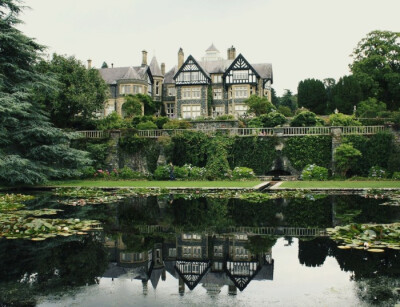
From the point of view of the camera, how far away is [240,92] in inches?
2104

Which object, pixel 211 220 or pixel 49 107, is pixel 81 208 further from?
pixel 49 107

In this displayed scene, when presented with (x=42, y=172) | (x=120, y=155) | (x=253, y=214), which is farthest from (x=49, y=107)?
(x=253, y=214)

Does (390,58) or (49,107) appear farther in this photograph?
(390,58)

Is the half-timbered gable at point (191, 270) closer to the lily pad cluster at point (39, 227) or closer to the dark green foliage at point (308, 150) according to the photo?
the lily pad cluster at point (39, 227)

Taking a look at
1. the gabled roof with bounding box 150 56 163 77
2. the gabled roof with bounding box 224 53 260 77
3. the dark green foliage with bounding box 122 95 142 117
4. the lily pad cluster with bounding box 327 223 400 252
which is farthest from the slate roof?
the lily pad cluster with bounding box 327 223 400 252

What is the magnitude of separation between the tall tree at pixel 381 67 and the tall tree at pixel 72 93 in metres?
32.7

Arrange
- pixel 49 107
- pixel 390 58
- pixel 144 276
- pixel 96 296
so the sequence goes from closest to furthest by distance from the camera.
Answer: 1. pixel 96 296
2. pixel 144 276
3. pixel 49 107
4. pixel 390 58

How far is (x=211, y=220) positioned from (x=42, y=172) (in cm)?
1614

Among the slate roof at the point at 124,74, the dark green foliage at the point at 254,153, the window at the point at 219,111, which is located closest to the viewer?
the dark green foliage at the point at 254,153

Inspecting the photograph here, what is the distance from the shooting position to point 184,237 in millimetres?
9602

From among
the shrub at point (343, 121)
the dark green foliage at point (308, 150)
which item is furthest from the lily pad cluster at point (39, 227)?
the shrub at point (343, 121)

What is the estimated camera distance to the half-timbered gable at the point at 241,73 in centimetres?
5303

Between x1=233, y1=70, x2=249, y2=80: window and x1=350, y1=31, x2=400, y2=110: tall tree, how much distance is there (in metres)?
13.4

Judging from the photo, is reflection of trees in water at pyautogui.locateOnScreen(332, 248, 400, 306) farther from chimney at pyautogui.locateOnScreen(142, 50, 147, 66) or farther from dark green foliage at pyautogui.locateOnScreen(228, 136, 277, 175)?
chimney at pyautogui.locateOnScreen(142, 50, 147, 66)
